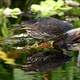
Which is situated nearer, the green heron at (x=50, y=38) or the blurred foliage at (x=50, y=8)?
the green heron at (x=50, y=38)

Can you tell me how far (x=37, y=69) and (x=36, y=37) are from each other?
0.08m

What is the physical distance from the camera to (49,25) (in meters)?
0.58

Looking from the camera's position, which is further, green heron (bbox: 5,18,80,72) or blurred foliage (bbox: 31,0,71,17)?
blurred foliage (bbox: 31,0,71,17)

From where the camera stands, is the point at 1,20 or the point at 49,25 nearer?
the point at 49,25

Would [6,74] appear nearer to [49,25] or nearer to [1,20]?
[49,25]

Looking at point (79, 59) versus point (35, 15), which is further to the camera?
point (35, 15)

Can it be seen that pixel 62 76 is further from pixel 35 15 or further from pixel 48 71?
pixel 35 15

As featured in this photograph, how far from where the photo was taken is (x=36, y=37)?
57 cm

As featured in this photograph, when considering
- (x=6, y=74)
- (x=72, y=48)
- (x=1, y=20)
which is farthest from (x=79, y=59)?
(x=1, y=20)

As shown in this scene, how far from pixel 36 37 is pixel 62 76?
10 centimetres

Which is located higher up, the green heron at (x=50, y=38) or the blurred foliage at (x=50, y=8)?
the blurred foliage at (x=50, y=8)

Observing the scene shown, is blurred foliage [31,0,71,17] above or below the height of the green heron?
above

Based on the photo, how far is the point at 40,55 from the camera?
53cm

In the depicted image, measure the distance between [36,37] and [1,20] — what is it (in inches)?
6.8
